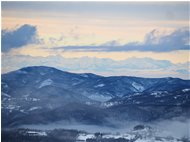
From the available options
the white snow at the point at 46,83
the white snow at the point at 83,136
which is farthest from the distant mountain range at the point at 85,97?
the white snow at the point at 83,136

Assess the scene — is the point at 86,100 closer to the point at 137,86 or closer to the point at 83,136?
the point at 83,136

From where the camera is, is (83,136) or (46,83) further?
(46,83)

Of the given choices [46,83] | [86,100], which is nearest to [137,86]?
[86,100]

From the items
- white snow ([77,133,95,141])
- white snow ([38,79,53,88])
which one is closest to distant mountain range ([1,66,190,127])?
white snow ([38,79,53,88])

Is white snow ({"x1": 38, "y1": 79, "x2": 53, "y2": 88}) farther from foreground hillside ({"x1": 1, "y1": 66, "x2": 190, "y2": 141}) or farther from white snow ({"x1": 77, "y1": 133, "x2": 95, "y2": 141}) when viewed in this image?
white snow ({"x1": 77, "y1": 133, "x2": 95, "y2": 141})

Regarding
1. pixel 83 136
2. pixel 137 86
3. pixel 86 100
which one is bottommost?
pixel 83 136

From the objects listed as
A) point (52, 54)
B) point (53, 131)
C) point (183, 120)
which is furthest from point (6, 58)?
point (183, 120)

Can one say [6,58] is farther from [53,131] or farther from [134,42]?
[134,42]

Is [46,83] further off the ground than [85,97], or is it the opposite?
[46,83]
